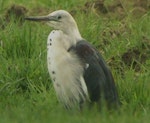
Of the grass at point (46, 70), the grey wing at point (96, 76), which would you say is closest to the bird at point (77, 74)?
the grey wing at point (96, 76)

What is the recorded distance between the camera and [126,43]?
10695 millimetres

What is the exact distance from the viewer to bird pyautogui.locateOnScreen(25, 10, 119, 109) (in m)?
8.48

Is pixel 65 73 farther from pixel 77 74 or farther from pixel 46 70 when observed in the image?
pixel 46 70

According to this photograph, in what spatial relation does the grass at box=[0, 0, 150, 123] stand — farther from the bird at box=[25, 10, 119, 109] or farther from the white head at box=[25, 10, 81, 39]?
the white head at box=[25, 10, 81, 39]

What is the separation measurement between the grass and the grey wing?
0.23 meters

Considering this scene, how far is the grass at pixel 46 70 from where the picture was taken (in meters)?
7.88

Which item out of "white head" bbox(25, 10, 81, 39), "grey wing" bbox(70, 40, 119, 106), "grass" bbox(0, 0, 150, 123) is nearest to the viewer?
"grass" bbox(0, 0, 150, 123)

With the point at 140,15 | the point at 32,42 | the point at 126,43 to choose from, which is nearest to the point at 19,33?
the point at 32,42

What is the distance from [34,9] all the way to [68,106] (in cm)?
376

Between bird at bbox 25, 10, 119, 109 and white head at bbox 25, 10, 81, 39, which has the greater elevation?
white head at bbox 25, 10, 81, 39

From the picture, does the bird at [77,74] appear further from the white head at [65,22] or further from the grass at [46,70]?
the grass at [46,70]

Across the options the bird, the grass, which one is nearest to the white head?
the bird

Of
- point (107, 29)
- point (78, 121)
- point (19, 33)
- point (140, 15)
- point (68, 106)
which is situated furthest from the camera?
point (140, 15)

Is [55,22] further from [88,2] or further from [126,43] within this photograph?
[88,2]
